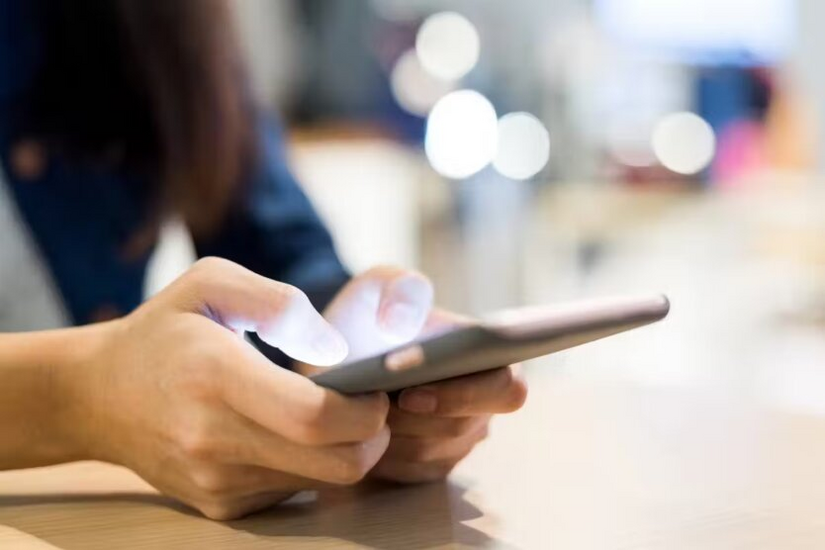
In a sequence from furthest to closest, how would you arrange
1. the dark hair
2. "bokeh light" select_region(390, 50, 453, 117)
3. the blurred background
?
"bokeh light" select_region(390, 50, 453, 117) → the blurred background → the dark hair

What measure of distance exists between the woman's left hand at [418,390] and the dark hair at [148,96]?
1.25 ft

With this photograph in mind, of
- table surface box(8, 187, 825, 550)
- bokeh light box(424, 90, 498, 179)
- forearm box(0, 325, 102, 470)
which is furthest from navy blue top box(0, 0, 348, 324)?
bokeh light box(424, 90, 498, 179)

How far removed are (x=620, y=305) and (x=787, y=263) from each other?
6.25 feet

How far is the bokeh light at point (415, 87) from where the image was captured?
8.52 ft

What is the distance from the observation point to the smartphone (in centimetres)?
36

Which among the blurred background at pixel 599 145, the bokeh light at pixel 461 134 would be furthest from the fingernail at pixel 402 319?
the bokeh light at pixel 461 134

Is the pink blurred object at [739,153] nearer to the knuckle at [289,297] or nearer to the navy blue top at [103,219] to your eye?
the navy blue top at [103,219]

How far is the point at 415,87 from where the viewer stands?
103 inches

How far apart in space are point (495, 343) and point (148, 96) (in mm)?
665

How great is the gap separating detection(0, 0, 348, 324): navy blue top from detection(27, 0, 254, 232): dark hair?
16mm

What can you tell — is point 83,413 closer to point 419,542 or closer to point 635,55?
point 419,542

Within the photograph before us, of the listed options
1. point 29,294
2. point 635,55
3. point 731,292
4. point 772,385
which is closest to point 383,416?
point 29,294

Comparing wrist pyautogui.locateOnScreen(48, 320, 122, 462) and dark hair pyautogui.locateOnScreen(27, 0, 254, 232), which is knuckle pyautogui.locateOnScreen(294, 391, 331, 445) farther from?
dark hair pyautogui.locateOnScreen(27, 0, 254, 232)

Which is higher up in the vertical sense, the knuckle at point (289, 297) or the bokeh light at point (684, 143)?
the knuckle at point (289, 297)
